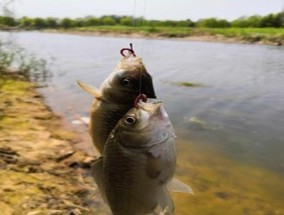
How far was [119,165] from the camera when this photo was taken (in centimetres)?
199

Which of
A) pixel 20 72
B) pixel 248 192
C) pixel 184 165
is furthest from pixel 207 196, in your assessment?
pixel 20 72

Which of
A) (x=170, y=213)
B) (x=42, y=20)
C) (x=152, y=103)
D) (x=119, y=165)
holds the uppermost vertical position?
(x=152, y=103)

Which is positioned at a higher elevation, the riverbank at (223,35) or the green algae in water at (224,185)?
the green algae in water at (224,185)

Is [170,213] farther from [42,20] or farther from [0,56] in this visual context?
[42,20]

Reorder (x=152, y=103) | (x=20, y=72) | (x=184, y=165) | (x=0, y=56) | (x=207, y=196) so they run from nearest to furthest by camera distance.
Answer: (x=152, y=103) → (x=207, y=196) → (x=184, y=165) → (x=0, y=56) → (x=20, y=72)

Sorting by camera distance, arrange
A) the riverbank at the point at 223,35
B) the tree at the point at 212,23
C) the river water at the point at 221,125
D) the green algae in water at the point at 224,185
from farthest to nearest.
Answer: the tree at the point at 212,23 < the riverbank at the point at 223,35 < the river water at the point at 221,125 < the green algae in water at the point at 224,185

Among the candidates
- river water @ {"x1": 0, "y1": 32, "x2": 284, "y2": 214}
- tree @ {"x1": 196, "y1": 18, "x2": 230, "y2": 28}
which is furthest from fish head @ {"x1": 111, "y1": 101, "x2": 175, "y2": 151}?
tree @ {"x1": 196, "y1": 18, "x2": 230, "y2": 28}

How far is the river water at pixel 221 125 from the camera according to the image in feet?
27.6

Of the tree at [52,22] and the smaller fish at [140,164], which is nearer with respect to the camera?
the smaller fish at [140,164]

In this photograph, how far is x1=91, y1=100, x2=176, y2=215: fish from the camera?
190cm

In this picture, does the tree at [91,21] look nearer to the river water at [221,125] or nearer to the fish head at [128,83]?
the river water at [221,125]

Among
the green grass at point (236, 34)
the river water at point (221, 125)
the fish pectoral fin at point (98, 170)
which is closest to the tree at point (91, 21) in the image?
the green grass at point (236, 34)

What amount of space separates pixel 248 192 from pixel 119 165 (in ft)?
23.5

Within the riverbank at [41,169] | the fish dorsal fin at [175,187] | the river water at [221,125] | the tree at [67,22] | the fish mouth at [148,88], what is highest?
the fish mouth at [148,88]
